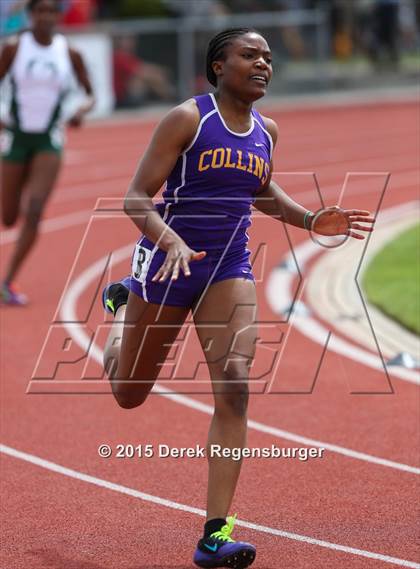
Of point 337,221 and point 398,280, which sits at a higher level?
point 337,221

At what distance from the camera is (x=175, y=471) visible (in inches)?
268

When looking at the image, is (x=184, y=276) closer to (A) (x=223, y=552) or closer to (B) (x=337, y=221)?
(B) (x=337, y=221)

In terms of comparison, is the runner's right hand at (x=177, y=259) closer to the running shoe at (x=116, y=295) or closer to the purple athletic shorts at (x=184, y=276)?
the purple athletic shorts at (x=184, y=276)

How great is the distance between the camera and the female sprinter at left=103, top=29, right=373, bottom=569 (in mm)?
5359

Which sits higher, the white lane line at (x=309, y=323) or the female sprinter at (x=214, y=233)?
the female sprinter at (x=214, y=233)

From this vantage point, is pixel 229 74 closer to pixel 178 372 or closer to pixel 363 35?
pixel 178 372

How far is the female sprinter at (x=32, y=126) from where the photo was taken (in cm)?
1103

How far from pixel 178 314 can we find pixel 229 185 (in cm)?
59

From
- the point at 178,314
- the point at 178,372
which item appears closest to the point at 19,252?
the point at 178,372

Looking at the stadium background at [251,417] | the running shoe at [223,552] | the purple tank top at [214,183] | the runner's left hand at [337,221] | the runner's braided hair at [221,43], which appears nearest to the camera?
the running shoe at [223,552]

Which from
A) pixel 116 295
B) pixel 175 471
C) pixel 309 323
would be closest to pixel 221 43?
pixel 116 295

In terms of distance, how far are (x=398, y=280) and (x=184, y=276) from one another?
6177mm

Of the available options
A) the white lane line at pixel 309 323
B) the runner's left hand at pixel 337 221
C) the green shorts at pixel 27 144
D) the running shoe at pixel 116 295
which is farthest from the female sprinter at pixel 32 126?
the runner's left hand at pixel 337 221

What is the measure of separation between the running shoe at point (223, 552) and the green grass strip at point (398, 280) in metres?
4.80
